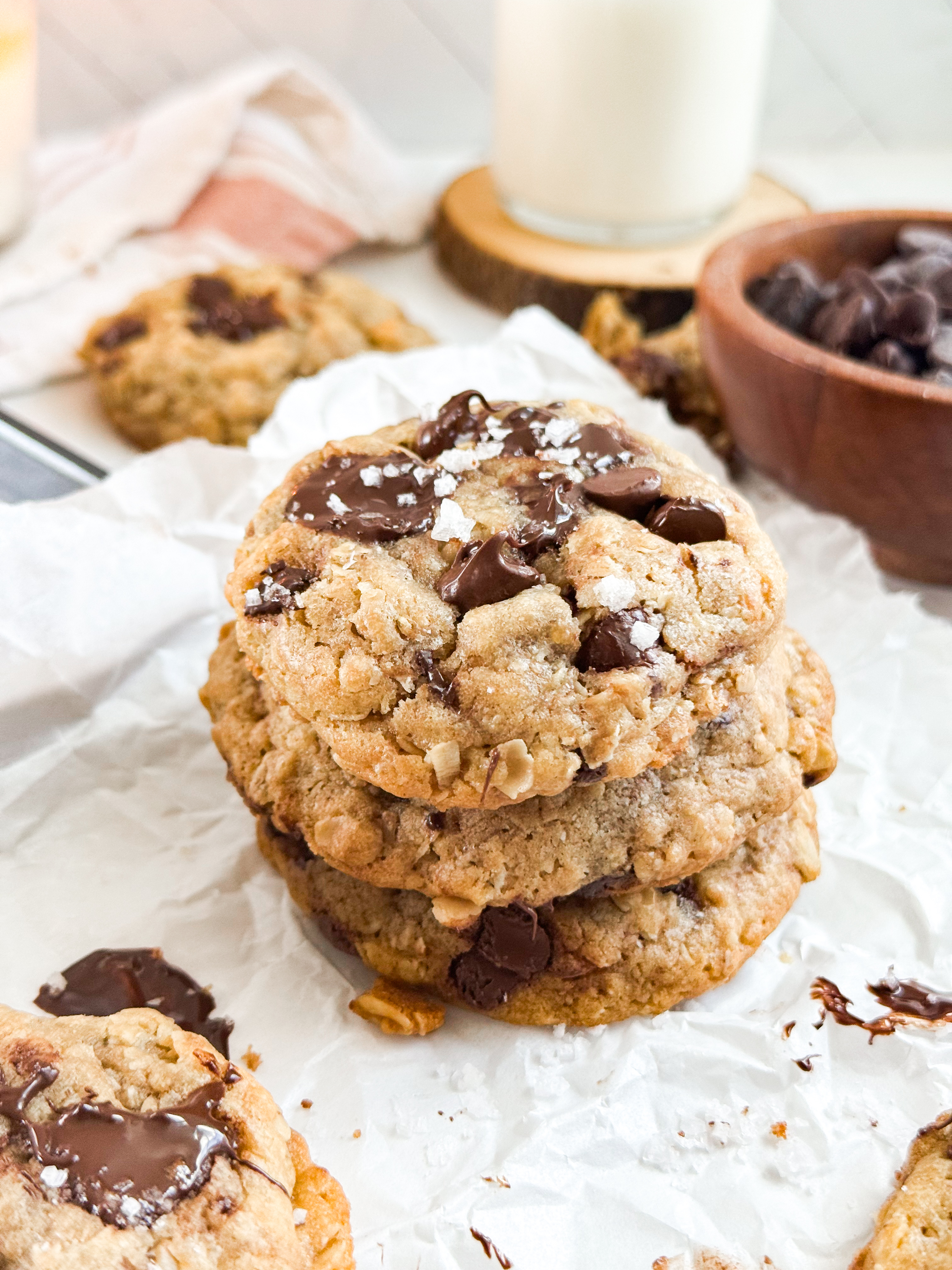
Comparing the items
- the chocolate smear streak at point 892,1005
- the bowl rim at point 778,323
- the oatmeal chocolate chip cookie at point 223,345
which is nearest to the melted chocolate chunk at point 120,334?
the oatmeal chocolate chip cookie at point 223,345

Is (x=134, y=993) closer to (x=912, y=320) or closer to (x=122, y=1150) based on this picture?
(x=122, y=1150)

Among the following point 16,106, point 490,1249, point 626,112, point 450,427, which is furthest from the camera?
point 16,106

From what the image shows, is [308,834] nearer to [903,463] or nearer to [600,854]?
[600,854]

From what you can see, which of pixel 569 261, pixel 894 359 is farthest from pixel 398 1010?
pixel 569 261

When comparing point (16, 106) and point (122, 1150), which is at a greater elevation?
point (16, 106)

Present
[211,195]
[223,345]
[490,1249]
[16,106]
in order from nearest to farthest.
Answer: [490,1249], [223,345], [16,106], [211,195]

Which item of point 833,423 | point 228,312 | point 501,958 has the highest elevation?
point 833,423

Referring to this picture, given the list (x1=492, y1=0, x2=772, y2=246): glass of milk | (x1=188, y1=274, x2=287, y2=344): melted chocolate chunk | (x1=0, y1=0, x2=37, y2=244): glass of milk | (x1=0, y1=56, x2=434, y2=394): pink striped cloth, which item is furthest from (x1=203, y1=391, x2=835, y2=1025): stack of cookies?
(x1=0, y1=0, x2=37, y2=244): glass of milk
